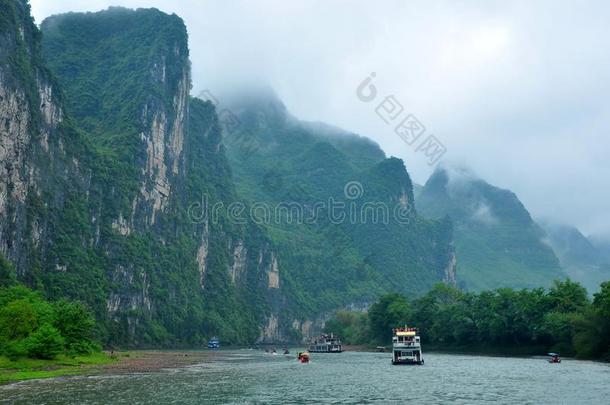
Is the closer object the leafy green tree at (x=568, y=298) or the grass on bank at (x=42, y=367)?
the grass on bank at (x=42, y=367)

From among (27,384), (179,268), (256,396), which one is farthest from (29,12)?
(256,396)

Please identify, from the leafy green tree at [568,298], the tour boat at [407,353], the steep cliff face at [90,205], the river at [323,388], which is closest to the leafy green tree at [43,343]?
the river at [323,388]

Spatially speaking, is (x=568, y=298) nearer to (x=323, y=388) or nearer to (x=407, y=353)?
(x=407, y=353)

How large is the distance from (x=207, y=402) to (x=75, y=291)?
108 metres

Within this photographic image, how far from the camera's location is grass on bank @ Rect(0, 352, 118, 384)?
54303 millimetres

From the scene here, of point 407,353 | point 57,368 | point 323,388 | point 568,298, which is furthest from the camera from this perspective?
point 568,298

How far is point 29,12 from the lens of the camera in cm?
14900

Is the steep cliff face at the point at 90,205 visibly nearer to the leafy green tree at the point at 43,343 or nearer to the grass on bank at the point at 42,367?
the grass on bank at the point at 42,367

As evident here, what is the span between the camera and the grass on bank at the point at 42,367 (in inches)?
2138

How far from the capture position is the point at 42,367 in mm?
62438

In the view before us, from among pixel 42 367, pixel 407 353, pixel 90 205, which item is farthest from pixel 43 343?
pixel 90 205

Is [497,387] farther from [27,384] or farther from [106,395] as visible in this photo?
[27,384]

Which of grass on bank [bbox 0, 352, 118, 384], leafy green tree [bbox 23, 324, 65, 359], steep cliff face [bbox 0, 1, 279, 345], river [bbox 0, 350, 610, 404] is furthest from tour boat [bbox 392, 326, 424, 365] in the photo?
steep cliff face [bbox 0, 1, 279, 345]

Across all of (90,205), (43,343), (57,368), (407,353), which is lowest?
(57,368)
